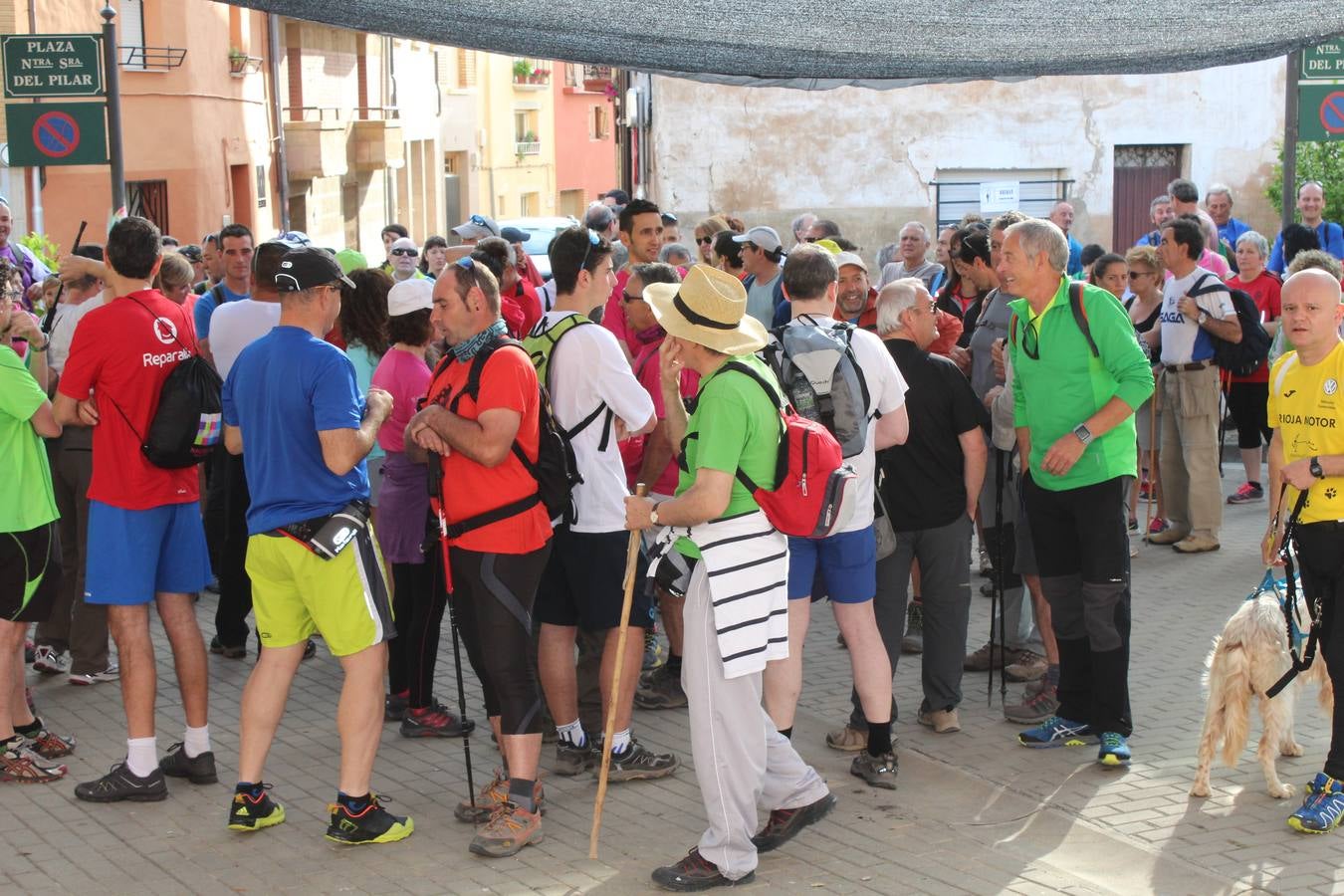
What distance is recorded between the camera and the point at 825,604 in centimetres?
938

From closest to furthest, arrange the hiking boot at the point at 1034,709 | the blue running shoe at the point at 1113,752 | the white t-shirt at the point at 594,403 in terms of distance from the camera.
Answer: the white t-shirt at the point at 594,403, the blue running shoe at the point at 1113,752, the hiking boot at the point at 1034,709

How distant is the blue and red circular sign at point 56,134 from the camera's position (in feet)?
35.6

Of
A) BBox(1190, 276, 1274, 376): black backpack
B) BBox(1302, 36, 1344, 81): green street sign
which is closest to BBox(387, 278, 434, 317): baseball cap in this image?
BBox(1190, 276, 1274, 376): black backpack

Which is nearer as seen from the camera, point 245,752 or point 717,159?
point 245,752

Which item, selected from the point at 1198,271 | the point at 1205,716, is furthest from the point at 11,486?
the point at 1198,271

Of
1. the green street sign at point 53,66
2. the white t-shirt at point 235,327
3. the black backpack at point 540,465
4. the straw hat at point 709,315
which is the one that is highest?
the green street sign at point 53,66

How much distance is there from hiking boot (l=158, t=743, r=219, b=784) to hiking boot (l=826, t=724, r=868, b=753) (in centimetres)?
251

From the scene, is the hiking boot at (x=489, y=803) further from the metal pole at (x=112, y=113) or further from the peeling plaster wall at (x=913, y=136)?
the peeling plaster wall at (x=913, y=136)

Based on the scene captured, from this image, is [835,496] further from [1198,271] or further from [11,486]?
[1198,271]

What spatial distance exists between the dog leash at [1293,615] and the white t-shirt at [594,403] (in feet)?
7.86

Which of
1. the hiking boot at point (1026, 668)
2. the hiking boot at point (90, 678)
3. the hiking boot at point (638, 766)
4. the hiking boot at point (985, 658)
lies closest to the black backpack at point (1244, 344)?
the hiking boot at point (985, 658)

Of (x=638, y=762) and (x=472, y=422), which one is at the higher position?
(x=472, y=422)

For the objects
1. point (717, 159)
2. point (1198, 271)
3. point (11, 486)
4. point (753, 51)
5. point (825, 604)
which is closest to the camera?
point (11, 486)

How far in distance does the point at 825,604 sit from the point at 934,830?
3.76 meters
